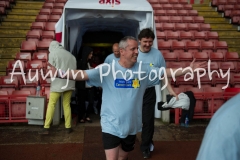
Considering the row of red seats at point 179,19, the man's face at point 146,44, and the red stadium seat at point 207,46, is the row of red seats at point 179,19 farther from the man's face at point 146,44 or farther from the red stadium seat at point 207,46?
the man's face at point 146,44

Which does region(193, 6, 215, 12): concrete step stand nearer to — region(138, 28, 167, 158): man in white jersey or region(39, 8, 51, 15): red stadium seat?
region(39, 8, 51, 15): red stadium seat

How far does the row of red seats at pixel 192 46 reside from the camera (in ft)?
28.6

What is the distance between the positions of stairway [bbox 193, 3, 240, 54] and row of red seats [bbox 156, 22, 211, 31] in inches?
24.8

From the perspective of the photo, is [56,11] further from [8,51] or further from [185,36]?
[185,36]

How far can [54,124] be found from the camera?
5.56 meters

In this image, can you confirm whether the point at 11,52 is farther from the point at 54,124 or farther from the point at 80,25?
the point at 54,124

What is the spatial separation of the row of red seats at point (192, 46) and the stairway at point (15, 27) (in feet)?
15.7

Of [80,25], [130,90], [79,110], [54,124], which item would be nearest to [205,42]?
[80,25]

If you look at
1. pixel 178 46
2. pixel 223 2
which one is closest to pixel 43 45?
pixel 178 46

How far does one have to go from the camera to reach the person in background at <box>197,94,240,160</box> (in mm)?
714

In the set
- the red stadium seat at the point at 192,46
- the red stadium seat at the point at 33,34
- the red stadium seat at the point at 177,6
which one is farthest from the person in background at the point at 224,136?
the red stadium seat at the point at 177,6

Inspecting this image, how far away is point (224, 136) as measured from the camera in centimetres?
73

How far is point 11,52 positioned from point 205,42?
255 inches

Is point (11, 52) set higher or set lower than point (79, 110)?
higher
